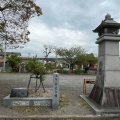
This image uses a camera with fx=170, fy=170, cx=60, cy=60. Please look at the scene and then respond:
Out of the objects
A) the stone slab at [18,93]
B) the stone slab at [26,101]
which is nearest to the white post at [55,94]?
the stone slab at [26,101]

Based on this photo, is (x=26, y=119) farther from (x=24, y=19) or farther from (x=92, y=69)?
(x=92, y=69)

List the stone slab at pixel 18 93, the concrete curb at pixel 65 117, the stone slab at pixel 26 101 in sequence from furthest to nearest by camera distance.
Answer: the stone slab at pixel 18 93 → the stone slab at pixel 26 101 → the concrete curb at pixel 65 117

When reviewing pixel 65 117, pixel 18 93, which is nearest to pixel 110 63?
pixel 65 117

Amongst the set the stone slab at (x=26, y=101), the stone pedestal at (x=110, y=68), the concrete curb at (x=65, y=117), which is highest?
the stone pedestal at (x=110, y=68)

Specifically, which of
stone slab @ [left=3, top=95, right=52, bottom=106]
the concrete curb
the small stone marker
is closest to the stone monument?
the concrete curb

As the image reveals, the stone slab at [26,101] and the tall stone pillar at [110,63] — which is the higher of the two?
the tall stone pillar at [110,63]

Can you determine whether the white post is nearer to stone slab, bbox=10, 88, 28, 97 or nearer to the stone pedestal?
stone slab, bbox=10, 88, 28, 97

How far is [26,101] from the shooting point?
21.5 ft

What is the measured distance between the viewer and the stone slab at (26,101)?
650cm

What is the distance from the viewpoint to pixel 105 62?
21.9 ft

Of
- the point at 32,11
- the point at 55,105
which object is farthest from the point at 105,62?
the point at 32,11

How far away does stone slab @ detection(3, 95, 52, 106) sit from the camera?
650cm

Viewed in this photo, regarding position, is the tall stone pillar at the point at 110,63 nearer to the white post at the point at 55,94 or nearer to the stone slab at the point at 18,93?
the white post at the point at 55,94

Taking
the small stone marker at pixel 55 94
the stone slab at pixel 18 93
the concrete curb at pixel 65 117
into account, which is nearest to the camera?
the concrete curb at pixel 65 117
